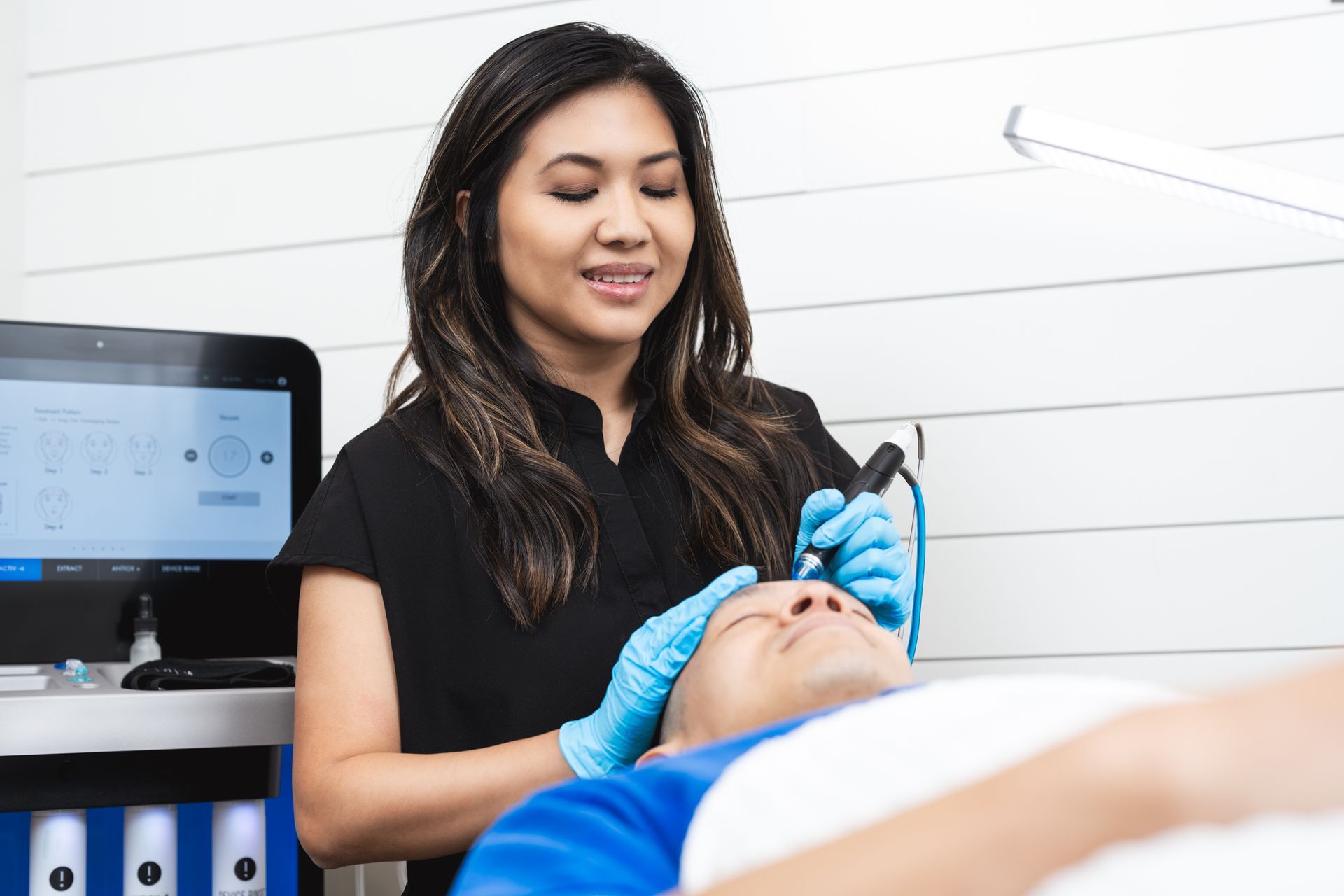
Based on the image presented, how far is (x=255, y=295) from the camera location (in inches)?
74.8

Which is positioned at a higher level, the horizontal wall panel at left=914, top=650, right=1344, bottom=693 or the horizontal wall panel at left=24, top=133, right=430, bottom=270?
the horizontal wall panel at left=24, top=133, right=430, bottom=270

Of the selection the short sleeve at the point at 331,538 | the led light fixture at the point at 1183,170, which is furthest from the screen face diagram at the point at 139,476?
the led light fixture at the point at 1183,170

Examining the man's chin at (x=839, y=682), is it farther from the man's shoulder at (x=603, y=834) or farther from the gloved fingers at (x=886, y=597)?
the gloved fingers at (x=886, y=597)

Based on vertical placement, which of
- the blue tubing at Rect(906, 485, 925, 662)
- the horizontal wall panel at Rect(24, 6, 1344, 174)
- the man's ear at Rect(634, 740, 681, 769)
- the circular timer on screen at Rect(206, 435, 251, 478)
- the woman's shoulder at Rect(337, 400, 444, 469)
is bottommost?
the man's ear at Rect(634, 740, 681, 769)

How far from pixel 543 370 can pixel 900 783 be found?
81 cm

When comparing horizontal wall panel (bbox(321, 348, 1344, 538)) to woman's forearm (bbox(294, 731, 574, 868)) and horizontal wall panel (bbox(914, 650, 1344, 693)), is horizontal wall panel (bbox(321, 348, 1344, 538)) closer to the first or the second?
horizontal wall panel (bbox(914, 650, 1344, 693))

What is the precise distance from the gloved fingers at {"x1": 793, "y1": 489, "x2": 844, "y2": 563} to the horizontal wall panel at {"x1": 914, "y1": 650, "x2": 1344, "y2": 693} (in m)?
0.49

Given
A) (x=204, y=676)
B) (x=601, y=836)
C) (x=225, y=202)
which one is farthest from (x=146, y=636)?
(x=601, y=836)

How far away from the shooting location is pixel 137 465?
5.05ft

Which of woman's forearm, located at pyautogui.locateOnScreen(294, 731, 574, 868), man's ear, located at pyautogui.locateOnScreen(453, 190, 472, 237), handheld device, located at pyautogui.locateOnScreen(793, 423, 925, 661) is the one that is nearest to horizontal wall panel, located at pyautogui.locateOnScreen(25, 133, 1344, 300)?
handheld device, located at pyautogui.locateOnScreen(793, 423, 925, 661)

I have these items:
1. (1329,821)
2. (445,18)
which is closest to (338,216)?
(445,18)

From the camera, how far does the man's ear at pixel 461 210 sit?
4.50 ft

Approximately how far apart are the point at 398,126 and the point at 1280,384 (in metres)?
1.38

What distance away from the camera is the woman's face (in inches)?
50.2
